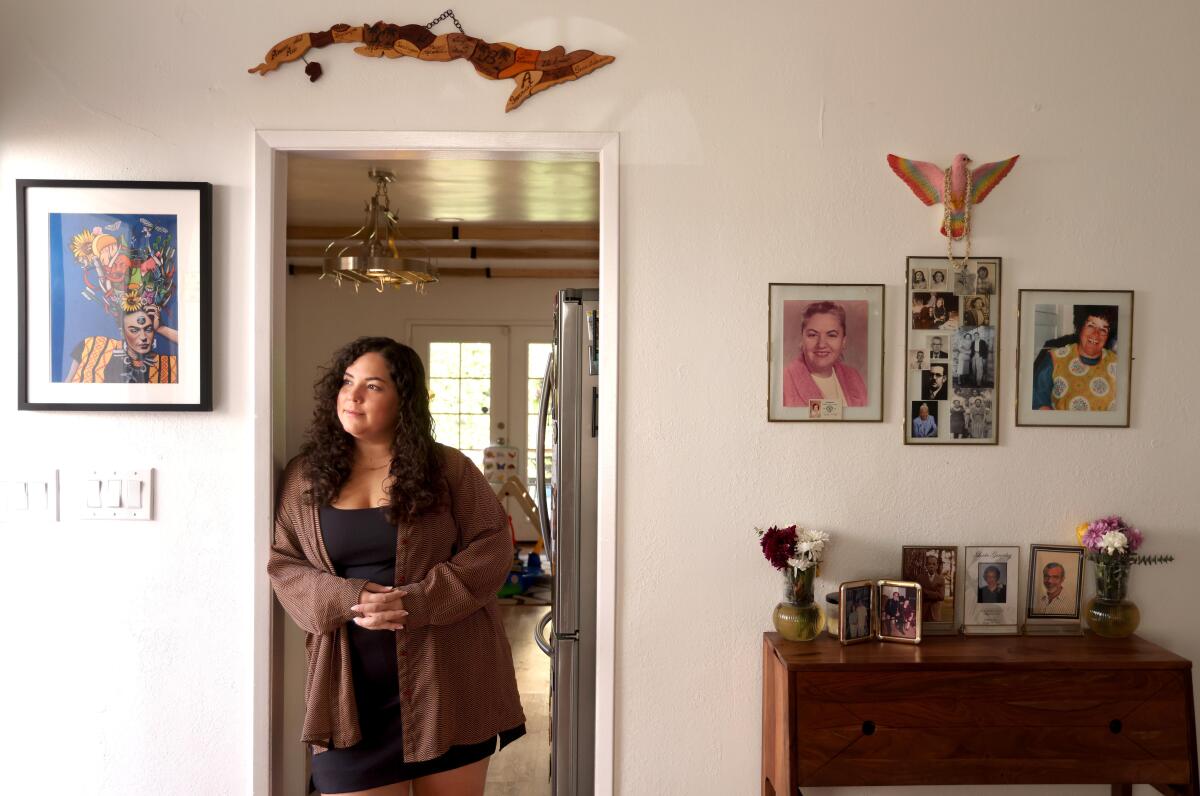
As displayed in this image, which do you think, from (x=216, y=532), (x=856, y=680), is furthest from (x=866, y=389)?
(x=216, y=532)

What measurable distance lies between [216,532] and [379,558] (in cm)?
55

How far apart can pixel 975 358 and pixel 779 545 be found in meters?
0.77

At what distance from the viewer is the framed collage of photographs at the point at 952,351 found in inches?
103

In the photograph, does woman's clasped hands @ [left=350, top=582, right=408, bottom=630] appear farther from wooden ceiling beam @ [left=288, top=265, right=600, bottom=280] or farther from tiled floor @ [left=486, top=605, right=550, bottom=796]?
wooden ceiling beam @ [left=288, top=265, right=600, bottom=280]

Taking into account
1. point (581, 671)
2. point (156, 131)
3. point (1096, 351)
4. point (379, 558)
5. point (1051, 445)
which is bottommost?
point (581, 671)

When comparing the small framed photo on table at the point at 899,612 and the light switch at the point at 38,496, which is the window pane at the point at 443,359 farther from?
the small framed photo on table at the point at 899,612

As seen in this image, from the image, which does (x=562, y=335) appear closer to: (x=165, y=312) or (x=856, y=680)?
(x=165, y=312)

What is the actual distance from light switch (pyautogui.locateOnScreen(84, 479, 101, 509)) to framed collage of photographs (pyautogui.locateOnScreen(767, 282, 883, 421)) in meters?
1.84

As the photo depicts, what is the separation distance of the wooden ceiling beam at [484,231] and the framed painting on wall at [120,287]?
4566 millimetres

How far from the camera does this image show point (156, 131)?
101 inches

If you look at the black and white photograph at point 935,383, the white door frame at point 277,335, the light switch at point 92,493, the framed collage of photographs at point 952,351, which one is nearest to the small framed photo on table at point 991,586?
the framed collage of photographs at point 952,351

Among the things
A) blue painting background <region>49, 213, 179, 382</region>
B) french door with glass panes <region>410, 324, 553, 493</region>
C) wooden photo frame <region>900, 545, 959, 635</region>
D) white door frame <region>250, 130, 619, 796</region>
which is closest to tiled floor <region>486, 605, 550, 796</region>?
white door frame <region>250, 130, 619, 796</region>

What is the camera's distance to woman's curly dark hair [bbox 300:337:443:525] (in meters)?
2.33

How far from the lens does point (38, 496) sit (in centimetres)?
258
